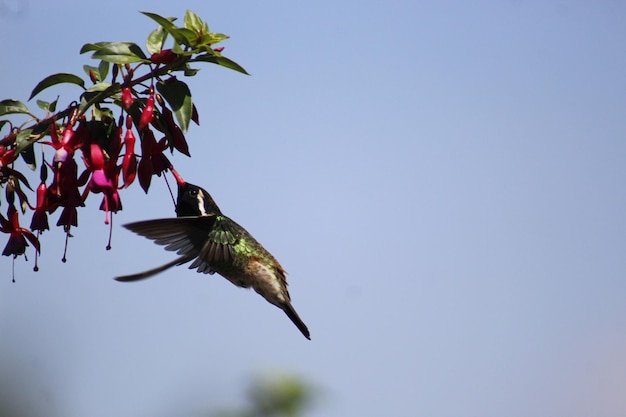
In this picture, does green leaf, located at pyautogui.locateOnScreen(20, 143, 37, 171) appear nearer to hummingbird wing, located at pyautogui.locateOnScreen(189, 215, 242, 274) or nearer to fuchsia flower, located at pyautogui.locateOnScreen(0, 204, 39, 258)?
fuchsia flower, located at pyautogui.locateOnScreen(0, 204, 39, 258)

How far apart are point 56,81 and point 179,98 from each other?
537mm

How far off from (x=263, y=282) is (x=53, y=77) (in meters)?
1.40

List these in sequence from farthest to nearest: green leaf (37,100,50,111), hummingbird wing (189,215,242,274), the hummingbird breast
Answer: the hummingbird breast < hummingbird wing (189,215,242,274) < green leaf (37,100,50,111)

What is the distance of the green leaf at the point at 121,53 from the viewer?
2633mm

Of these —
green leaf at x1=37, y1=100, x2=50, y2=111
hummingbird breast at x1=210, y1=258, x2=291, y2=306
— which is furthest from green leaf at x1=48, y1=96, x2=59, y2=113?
hummingbird breast at x1=210, y1=258, x2=291, y2=306

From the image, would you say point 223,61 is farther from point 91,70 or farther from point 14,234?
point 14,234

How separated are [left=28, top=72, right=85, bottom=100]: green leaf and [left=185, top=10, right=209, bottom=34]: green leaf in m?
0.50

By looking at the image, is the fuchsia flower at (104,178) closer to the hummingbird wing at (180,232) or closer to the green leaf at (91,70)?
the hummingbird wing at (180,232)

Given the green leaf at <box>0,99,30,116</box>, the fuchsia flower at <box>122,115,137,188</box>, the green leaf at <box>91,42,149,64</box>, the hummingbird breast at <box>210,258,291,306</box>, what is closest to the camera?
the green leaf at <box>91,42,149,64</box>

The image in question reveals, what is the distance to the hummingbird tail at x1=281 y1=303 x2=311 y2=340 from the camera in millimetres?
3525

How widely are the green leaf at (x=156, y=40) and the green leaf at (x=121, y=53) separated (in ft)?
0.21

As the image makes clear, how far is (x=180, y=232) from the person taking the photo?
128 inches

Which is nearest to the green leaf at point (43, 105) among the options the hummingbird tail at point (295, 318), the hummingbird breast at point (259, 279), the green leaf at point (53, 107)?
the green leaf at point (53, 107)

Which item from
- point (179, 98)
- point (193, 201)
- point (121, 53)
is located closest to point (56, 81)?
point (121, 53)
